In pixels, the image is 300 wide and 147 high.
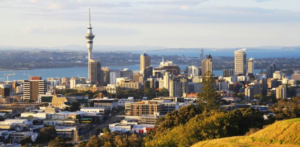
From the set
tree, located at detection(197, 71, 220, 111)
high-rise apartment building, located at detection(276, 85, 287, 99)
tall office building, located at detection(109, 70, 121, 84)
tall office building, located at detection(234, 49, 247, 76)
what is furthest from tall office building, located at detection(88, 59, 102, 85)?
tree, located at detection(197, 71, 220, 111)

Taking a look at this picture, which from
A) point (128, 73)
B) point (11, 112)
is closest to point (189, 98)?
point (11, 112)

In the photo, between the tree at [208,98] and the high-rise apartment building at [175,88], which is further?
the high-rise apartment building at [175,88]

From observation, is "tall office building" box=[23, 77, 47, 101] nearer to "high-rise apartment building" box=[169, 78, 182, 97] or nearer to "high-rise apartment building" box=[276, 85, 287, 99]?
"high-rise apartment building" box=[169, 78, 182, 97]

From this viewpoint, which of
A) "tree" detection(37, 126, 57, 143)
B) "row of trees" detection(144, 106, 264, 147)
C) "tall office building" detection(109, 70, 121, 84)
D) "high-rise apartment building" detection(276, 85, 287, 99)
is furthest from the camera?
"tall office building" detection(109, 70, 121, 84)

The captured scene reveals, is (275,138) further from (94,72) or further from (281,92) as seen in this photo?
(94,72)

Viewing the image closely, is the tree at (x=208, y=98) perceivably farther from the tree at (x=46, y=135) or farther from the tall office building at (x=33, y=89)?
the tall office building at (x=33, y=89)

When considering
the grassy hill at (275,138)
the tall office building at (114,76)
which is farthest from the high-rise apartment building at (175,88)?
the grassy hill at (275,138)

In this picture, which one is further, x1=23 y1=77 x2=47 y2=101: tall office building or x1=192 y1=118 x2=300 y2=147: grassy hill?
x1=23 y1=77 x2=47 y2=101: tall office building
